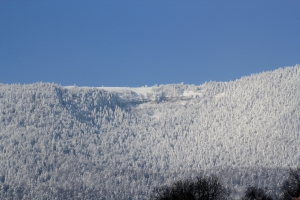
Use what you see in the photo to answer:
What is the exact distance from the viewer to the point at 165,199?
13225cm

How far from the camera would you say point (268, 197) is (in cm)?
13250

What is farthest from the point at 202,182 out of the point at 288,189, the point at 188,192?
the point at 288,189

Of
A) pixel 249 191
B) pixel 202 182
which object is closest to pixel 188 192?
pixel 202 182

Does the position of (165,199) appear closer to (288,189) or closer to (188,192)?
(188,192)

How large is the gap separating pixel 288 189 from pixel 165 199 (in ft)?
62.8

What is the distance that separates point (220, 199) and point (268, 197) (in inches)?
287

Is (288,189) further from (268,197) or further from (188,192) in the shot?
(188,192)

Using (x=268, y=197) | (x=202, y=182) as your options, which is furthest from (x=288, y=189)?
(x=202, y=182)

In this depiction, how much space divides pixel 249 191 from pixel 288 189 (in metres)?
5.95

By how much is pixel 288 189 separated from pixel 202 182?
13.8 metres

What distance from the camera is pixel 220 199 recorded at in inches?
5182

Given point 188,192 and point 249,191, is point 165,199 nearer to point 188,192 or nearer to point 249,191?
point 188,192

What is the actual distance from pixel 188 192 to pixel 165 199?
4.28 metres

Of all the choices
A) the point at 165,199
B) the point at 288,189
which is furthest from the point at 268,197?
the point at 165,199
